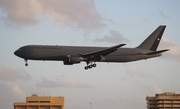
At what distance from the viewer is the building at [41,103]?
442 ft

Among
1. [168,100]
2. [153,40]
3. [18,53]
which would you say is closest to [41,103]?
[18,53]

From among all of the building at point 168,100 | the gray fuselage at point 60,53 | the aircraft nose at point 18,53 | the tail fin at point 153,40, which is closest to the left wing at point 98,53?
the gray fuselage at point 60,53

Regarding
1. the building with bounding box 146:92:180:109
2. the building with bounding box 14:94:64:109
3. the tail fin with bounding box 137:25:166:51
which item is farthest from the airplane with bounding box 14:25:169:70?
the building with bounding box 146:92:180:109

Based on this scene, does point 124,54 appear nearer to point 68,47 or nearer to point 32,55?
point 68,47

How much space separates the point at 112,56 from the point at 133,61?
589 cm

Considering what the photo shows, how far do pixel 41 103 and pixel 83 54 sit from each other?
39.8 meters

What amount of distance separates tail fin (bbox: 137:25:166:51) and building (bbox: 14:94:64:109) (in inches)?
1335

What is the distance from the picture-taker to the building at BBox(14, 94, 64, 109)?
5300 inches

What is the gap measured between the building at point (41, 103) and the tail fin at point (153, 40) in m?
33.9

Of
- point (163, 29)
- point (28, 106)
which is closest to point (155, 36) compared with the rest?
point (163, 29)

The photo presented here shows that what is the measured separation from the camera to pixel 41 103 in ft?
447

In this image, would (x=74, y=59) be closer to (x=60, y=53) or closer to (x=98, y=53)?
(x=60, y=53)

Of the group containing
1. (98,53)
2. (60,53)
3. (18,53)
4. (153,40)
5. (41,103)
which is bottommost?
(41,103)

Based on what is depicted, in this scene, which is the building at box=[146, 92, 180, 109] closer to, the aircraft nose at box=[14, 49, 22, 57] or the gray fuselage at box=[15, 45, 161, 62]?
the gray fuselage at box=[15, 45, 161, 62]
